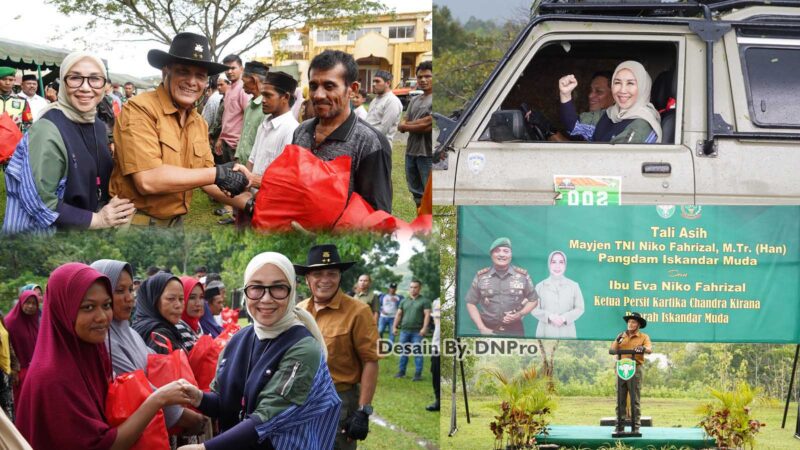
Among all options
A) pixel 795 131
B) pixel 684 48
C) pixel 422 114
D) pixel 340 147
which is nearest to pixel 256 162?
pixel 340 147

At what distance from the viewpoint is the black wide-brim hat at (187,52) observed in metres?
3.18

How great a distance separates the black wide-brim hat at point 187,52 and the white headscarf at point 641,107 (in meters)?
2.48

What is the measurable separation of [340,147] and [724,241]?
2456 mm

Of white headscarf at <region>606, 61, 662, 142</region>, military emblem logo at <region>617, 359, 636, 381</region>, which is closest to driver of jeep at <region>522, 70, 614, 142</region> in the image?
white headscarf at <region>606, 61, 662, 142</region>

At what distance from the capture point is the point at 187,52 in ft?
10.5

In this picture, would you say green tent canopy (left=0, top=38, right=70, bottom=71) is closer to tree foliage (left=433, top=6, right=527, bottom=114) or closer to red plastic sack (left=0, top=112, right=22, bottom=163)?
red plastic sack (left=0, top=112, right=22, bottom=163)

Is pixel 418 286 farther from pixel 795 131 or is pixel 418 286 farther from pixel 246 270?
pixel 795 131

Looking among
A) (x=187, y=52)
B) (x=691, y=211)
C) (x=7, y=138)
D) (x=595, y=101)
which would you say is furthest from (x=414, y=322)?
(x=595, y=101)

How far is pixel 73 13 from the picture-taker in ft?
10.3

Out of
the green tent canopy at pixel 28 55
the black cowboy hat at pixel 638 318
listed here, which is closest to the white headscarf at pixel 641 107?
the black cowboy hat at pixel 638 318

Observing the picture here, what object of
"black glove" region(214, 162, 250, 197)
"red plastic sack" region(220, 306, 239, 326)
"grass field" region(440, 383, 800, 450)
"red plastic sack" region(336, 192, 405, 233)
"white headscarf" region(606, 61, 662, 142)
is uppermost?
"white headscarf" region(606, 61, 662, 142)

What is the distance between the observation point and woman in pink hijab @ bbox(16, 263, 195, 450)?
326cm

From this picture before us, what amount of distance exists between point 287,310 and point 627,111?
2.34 metres

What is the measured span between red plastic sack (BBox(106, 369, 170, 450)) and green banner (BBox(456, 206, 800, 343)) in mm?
2014
